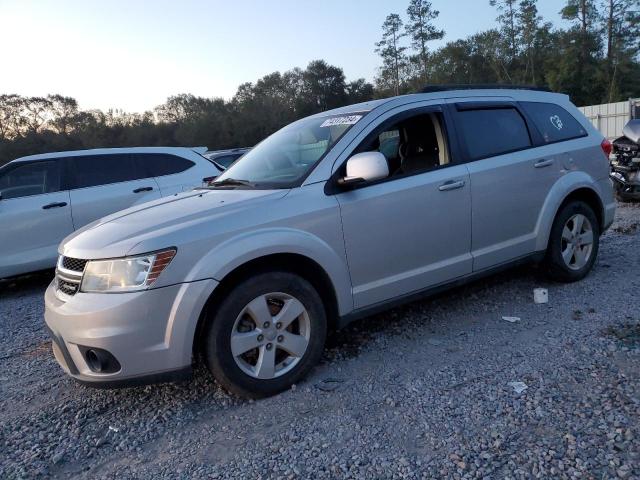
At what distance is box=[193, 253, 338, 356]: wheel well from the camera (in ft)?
9.76

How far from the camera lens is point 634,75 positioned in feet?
146

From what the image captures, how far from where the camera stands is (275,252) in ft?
10.1

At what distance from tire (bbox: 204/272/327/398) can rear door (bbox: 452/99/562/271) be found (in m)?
1.57

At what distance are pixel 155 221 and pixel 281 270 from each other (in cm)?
81

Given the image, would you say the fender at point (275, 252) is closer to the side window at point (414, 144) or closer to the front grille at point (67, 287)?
the front grille at point (67, 287)

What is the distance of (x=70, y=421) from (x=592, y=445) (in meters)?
2.83

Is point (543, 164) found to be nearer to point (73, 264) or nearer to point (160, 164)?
point (73, 264)

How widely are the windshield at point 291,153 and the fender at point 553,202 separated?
1.90m

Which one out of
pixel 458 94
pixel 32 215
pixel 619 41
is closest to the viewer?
pixel 458 94

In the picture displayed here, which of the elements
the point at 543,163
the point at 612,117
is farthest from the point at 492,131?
the point at 612,117

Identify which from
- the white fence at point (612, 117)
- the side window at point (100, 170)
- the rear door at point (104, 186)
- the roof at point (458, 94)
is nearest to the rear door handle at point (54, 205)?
the rear door at point (104, 186)

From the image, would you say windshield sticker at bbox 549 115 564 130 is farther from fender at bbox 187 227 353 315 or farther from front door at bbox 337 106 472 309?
fender at bbox 187 227 353 315

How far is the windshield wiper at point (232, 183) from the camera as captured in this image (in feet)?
12.2

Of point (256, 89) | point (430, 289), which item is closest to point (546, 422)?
point (430, 289)
